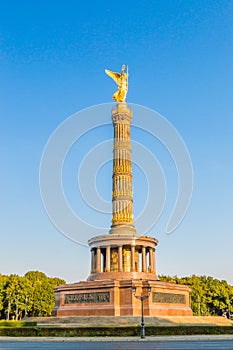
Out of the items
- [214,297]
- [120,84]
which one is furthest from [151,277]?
[214,297]

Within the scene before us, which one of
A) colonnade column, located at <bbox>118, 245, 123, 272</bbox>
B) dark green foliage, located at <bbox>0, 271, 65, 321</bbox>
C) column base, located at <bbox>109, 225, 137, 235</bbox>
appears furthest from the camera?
dark green foliage, located at <bbox>0, 271, 65, 321</bbox>

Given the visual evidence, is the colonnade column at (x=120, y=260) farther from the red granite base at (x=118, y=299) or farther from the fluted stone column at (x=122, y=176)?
the red granite base at (x=118, y=299)

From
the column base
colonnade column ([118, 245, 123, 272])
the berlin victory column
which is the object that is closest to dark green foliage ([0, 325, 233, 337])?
the berlin victory column

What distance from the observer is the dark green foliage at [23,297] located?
2254 inches

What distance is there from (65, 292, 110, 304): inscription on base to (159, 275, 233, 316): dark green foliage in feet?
102

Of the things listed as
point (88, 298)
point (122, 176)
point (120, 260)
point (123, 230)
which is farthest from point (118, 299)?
point (122, 176)

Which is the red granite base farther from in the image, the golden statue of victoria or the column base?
the golden statue of victoria

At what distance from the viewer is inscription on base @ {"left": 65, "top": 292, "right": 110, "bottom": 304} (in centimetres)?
3510

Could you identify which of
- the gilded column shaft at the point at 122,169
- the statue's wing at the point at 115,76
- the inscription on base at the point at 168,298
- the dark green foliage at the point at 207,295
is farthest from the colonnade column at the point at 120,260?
the dark green foliage at the point at 207,295

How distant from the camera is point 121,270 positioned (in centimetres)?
3925

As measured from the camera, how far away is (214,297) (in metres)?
66.4

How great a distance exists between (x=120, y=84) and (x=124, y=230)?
18.7m

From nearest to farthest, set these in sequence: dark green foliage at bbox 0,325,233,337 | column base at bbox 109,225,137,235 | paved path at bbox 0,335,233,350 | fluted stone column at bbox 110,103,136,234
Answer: paved path at bbox 0,335,233,350, dark green foliage at bbox 0,325,233,337, column base at bbox 109,225,137,235, fluted stone column at bbox 110,103,136,234

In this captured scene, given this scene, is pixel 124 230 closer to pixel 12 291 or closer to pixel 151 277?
pixel 151 277
